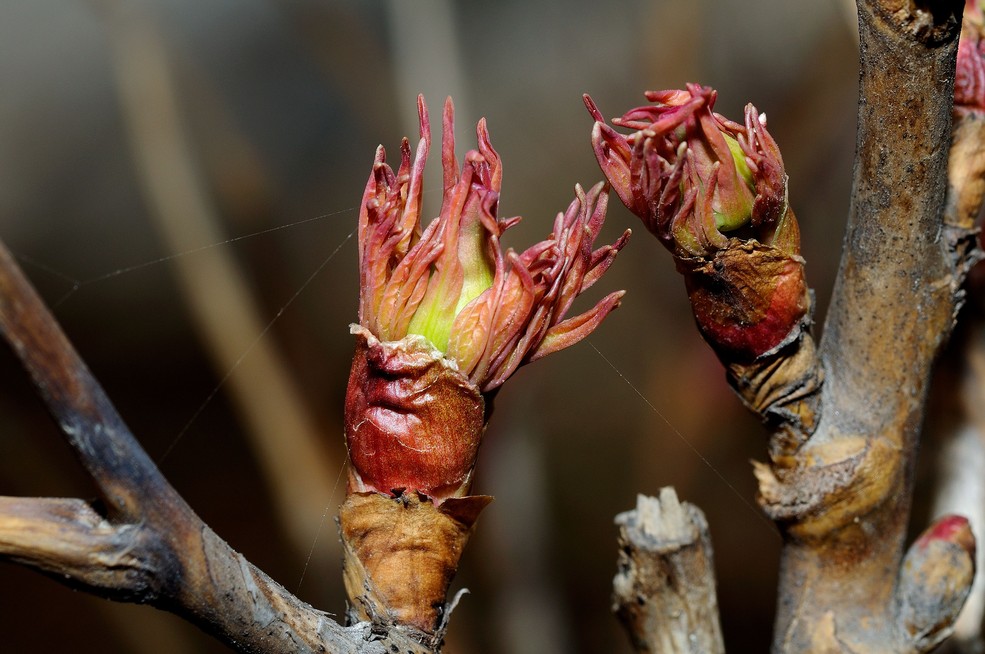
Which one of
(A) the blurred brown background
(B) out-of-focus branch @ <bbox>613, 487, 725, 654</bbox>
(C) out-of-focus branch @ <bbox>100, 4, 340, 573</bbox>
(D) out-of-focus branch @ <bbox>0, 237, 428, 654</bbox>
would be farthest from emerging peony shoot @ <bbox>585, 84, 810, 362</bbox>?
(C) out-of-focus branch @ <bbox>100, 4, 340, 573</bbox>

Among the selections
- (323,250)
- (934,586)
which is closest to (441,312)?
(934,586)

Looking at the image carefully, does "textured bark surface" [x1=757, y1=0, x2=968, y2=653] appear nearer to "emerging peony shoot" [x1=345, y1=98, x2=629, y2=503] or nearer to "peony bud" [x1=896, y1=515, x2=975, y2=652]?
"peony bud" [x1=896, y1=515, x2=975, y2=652]

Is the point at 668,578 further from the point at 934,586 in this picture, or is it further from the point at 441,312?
A: the point at 441,312

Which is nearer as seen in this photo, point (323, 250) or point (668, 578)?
point (668, 578)

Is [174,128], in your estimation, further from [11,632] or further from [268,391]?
[11,632]

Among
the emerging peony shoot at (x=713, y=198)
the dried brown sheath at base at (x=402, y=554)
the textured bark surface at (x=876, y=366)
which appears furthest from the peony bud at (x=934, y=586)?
the dried brown sheath at base at (x=402, y=554)

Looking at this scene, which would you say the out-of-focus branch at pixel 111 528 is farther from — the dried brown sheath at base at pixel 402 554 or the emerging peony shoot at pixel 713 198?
the emerging peony shoot at pixel 713 198
